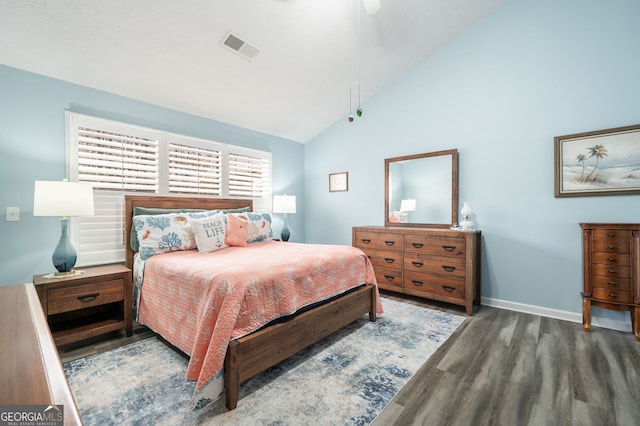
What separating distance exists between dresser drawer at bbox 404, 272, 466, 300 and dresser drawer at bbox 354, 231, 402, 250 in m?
0.37

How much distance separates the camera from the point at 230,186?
3.87m

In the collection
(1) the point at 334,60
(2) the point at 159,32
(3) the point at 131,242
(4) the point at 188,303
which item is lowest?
(4) the point at 188,303

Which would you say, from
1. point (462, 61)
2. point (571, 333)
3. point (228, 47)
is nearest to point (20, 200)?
point (228, 47)

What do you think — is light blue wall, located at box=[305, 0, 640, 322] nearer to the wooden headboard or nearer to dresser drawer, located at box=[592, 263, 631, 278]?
dresser drawer, located at box=[592, 263, 631, 278]

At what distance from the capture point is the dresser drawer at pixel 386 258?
11.1ft

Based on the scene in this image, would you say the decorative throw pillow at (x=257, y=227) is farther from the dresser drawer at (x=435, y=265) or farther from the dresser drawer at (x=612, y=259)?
the dresser drawer at (x=612, y=259)

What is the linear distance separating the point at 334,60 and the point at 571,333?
3.50 metres

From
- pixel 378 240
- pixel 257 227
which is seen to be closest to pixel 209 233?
pixel 257 227

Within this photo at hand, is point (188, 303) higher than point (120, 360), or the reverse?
point (188, 303)

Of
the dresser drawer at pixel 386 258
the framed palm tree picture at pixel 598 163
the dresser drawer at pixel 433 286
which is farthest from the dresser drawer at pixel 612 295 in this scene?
the dresser drawer at pixel 386 258

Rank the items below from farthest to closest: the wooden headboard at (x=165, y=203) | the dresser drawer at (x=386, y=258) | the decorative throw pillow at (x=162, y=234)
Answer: the dresser drawer at (x=386, y=258) < the wooden headboard at (x=165, y=203) < the decorative throw pillow at (x=162, y=234)

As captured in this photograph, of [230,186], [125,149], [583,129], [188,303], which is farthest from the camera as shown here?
[230,186]

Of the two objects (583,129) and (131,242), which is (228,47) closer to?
(131,242)

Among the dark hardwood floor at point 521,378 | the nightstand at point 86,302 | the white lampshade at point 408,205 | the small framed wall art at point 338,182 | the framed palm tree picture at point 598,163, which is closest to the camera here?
the dark hardwood floor at point 521,378
